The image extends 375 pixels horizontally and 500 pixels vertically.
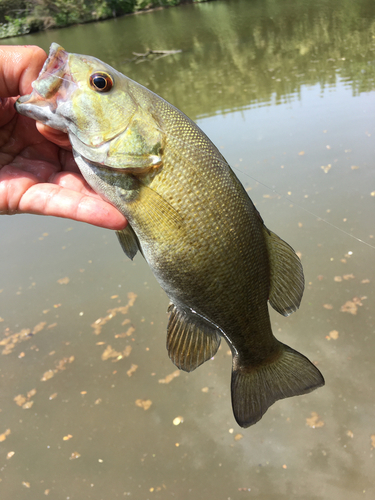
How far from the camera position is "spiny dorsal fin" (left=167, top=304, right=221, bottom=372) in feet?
6.68

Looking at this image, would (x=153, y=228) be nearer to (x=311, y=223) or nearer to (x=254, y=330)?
(x=254, y=330)

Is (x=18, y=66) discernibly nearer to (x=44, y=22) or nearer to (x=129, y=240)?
(x=129, y=240)

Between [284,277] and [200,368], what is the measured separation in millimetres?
2088

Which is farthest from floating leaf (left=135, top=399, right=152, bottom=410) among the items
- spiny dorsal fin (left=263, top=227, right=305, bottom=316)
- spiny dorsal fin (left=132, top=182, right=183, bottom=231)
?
spiny dorsal fin (left=132, top=182, right=183, bottom=231)

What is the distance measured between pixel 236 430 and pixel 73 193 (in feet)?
8.33

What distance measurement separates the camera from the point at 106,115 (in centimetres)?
171

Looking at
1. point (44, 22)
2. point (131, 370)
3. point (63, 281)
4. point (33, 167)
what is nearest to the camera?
point (33, 167)

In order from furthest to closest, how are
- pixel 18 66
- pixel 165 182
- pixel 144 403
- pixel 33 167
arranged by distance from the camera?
pixel 144 403
pixel 33 167
pixel 18 66
pixel 165 182

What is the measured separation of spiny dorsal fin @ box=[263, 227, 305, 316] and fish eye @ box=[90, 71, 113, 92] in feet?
3.57

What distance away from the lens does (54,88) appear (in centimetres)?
173

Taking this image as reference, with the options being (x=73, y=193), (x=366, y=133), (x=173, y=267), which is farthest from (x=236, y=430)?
(x=366, y=133)

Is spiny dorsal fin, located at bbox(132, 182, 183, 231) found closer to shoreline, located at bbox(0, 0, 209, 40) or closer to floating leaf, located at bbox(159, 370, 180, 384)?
floating leaf, located at bbox(159, 370, 180, 384)

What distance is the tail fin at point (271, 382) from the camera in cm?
201

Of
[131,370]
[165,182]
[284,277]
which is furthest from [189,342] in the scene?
[131,370]
